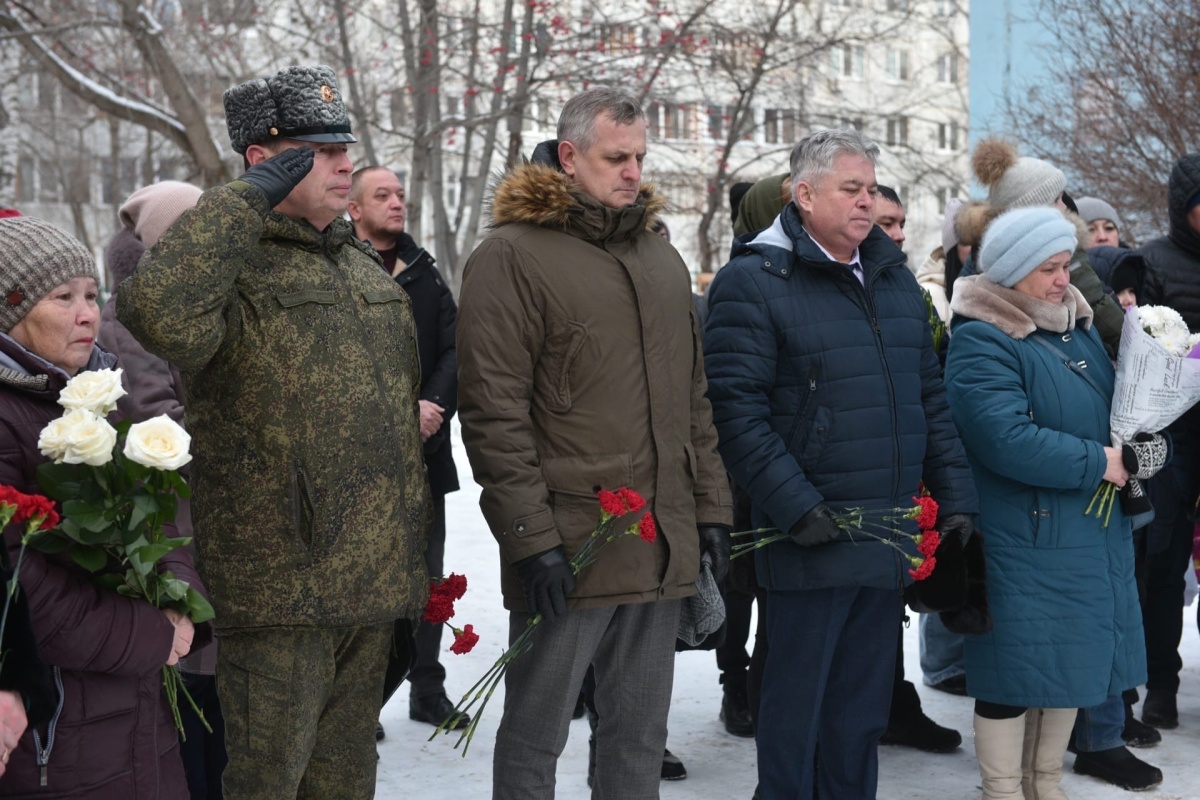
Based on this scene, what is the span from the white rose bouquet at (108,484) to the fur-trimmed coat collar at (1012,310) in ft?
9.05

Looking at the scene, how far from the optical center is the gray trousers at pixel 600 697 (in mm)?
3525

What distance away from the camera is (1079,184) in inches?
458

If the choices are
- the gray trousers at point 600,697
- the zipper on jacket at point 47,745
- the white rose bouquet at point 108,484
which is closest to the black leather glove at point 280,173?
the white rose bouquet at point 108,484

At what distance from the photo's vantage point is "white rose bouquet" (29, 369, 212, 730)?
254 centimetres

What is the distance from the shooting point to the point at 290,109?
10.3 ft

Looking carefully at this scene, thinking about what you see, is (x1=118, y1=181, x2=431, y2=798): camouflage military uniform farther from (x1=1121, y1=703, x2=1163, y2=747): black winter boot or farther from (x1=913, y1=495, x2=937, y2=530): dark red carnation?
(x1=1121, y1=703, x2=1163, y2=747): black winter boot

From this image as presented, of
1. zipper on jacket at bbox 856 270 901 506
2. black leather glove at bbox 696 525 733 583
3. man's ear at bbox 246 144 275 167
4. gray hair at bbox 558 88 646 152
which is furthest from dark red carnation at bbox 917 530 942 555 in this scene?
man's ear at bbox 246 144 275 167

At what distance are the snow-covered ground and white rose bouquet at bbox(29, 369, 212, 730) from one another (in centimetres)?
225

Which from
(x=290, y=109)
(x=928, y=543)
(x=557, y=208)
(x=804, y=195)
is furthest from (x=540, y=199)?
(x=928, y=543)

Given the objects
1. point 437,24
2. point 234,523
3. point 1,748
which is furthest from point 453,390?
point 437,24

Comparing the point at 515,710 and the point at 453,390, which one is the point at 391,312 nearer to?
the point at 515,710

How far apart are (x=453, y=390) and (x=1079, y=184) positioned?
8.08 metres

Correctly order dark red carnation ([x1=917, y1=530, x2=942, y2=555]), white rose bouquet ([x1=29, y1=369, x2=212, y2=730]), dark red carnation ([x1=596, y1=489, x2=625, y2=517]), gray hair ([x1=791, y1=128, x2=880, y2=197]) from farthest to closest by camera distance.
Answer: gray hair ([x1=791, y1=128, x2=880, y2=197]), dark red carnation ([x1=917, y1=530, x2=942, y2=555]), dark red carnation ([x1=596, y1=489, x2=625, y2=517]), white rose bouquet ([x1=29, y1=369, x2=212, y2=730])

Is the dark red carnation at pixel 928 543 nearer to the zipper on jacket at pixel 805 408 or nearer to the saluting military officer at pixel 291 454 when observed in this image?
the zipper on jacket at pixel 805 408
